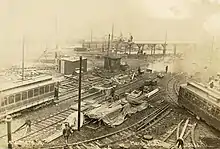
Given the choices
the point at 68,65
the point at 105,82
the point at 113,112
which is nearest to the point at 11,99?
the point at 113,112

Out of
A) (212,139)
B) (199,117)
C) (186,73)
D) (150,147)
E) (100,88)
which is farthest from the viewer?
(186,73)

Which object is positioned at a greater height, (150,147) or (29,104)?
(29,104)

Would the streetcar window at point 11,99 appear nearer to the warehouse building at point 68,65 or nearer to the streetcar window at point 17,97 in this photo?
the streetcar window at point 17,97

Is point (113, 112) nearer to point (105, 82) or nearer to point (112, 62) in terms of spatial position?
point (105, 82)

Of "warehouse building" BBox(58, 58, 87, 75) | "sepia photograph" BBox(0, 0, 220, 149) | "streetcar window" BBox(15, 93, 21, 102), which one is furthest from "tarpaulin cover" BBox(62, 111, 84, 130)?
"warehouse building" BBox(58, 58, 87, 75)

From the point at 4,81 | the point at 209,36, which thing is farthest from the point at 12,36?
the point at 209,36

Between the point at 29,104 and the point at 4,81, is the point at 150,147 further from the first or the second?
the point at 4,81

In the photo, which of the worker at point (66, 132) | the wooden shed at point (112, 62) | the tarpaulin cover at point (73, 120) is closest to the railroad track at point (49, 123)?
the tarpaulin cover at point (73, 120)
